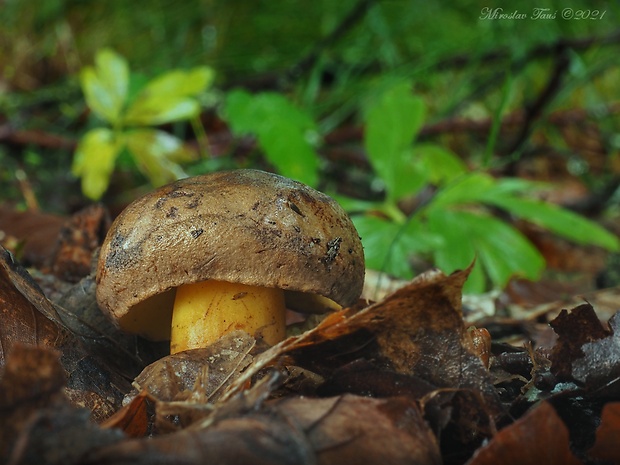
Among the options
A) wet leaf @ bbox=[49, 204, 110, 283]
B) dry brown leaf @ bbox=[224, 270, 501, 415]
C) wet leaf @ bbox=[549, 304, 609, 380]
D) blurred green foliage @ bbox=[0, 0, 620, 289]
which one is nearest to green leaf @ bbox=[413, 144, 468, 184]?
blurred green foliage @ bbox=[0, 0, 620, 289]

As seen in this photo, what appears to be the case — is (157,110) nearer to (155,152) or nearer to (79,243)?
(155,152)

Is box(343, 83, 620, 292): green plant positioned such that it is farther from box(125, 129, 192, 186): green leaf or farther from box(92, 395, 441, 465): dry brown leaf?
box(92, 395, 441, 465): dry brown leaf

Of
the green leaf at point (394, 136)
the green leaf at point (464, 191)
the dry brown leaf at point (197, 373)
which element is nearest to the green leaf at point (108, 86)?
the green leaf at point (394, 136)

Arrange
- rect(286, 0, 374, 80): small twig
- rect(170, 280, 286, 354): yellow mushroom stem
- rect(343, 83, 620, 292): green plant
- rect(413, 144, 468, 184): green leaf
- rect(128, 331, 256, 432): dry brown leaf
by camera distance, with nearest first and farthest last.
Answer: rect(128, 331, 256, 432): dry brown leaf → rect(170, 280, 286, 354): yellow mushroom stem → rect(343, 83, 620, 292): green plant → rect(413, 144, 468, 184): green leaf → rect(286, 0, 374, 80): small twig

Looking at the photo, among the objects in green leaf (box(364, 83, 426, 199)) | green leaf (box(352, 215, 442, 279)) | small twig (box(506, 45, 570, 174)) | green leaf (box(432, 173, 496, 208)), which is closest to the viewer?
green leaf (box(352, 215, 442, 279))

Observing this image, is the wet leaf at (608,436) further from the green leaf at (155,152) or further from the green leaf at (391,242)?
the green leaf at (155,152)

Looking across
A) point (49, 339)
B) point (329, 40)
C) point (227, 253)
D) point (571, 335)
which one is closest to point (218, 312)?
point (227, 253)
